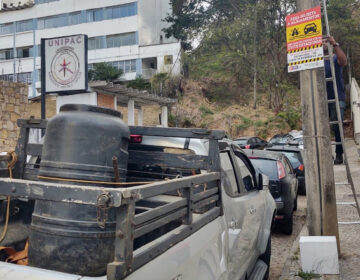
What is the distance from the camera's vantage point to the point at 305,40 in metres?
5.43

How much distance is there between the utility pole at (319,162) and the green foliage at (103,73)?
32863mm

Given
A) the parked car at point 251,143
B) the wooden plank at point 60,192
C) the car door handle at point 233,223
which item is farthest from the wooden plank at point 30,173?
the parked car at point 251,143

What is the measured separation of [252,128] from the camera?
1264 inches

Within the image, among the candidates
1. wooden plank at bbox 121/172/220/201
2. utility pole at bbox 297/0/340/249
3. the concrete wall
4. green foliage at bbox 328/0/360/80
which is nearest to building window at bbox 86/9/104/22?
green foliage at bbox 328/0/360/80

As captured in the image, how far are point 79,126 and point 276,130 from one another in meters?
30.4

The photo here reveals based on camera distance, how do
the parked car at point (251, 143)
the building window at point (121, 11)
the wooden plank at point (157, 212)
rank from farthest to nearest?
the building window at point (121, 11) → the parked car at point (251, 143) → the wooden plank at point (157, 212)

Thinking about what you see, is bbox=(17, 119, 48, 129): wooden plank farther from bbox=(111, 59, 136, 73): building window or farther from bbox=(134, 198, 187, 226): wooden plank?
bbox=(111, 59, 136, 73): building window

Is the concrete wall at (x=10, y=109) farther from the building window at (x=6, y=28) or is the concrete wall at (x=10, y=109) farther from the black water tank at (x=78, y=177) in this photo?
the building window at (x=6, y=28)

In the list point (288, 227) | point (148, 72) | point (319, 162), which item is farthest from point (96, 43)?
point (319, 162)

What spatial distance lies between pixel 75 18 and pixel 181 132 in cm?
4490

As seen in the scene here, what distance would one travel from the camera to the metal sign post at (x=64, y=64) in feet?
36.9

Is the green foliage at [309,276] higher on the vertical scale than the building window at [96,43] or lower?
lower

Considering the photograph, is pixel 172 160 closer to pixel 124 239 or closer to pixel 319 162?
pixel 124 239

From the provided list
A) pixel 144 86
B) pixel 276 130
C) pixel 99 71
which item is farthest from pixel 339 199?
pixel 99 71
